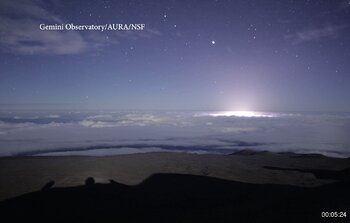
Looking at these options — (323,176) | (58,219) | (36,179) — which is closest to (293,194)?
(323,176)

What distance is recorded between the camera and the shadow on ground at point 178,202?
24.2ft

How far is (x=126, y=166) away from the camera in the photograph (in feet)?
46.6

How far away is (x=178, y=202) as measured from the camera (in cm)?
877

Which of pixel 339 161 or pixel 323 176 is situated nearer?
pixel 323 176

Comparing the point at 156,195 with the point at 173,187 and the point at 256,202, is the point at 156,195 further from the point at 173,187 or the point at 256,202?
the point at 256,202

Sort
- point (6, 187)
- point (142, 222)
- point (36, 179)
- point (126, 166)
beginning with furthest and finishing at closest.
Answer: point (126, 166)
point (36, 179)
point (6, 187)
point (142, 222)

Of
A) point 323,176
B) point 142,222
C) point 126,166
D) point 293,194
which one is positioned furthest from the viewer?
Result: point 126,166

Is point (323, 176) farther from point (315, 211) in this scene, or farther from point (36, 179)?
point (36, 179)

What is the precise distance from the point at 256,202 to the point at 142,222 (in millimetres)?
3585

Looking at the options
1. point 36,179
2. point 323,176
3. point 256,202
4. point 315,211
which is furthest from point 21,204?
point 323,176

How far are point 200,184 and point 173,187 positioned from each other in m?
1.13

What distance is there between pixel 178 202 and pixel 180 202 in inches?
2.5

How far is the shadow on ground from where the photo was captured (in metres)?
7.37

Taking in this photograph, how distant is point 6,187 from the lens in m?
10.2
